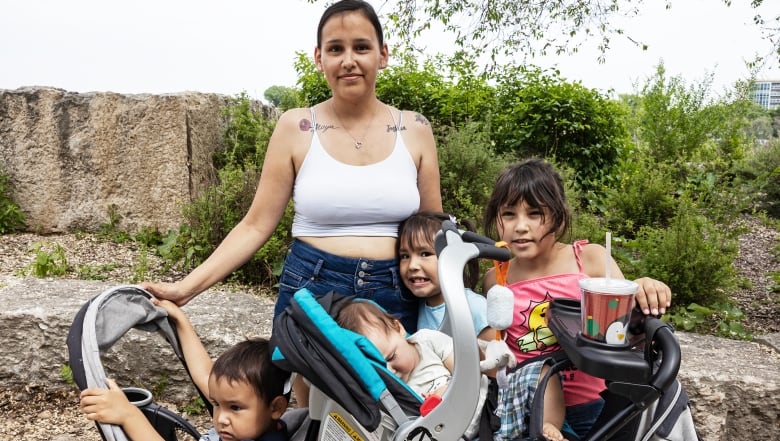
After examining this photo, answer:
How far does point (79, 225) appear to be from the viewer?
6.64 meters

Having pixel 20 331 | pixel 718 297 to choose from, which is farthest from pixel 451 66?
pixel 20 331

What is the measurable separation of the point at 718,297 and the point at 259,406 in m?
3.83

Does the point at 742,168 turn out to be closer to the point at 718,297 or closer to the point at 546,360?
the point at 718,297

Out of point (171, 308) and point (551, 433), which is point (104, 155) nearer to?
point (171, 308)

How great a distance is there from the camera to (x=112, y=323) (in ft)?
7.14

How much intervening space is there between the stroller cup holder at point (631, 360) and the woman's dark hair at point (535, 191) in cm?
Result: 46

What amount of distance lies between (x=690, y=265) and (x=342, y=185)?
319 cm

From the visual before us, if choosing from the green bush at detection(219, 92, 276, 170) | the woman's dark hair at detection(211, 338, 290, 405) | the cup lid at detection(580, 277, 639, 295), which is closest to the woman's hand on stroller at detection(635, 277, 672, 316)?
the cup lid at detection(580, 277, 639, 295)

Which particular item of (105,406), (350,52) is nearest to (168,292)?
(105,406)

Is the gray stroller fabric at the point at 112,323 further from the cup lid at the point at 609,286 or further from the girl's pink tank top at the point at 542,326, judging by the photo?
the cup lid at the point at 609,286

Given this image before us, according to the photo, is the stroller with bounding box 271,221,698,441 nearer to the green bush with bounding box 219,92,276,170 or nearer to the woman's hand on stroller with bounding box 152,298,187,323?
the woman's hand on stroller with bounding box 152,298,187,323

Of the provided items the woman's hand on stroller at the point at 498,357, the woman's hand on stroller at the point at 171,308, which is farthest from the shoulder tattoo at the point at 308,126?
the woman's hand on stroller at the point at 498,357

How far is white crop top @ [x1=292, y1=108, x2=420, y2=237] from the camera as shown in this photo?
7.64ft

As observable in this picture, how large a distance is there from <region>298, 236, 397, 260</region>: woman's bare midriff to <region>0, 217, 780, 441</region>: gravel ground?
1.92m
